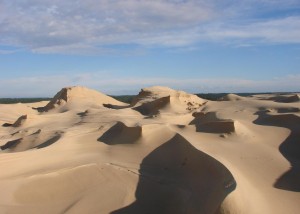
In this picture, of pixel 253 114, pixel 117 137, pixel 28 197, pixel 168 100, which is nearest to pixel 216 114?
pixel 253 114

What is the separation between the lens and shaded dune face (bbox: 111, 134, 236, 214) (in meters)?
5.10

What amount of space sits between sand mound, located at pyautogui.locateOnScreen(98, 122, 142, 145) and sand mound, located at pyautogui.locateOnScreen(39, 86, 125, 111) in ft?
36.8

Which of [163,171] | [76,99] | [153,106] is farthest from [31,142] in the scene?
[76,99]

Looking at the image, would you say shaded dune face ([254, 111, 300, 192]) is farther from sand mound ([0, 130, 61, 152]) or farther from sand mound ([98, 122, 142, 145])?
sand mound ([0, 130, 61, 152])

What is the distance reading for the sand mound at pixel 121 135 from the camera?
853 centimetres

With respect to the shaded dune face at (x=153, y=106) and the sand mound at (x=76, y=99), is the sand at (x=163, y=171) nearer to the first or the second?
the shaded dune face at (x=153, y=106)

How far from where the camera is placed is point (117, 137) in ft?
29.3

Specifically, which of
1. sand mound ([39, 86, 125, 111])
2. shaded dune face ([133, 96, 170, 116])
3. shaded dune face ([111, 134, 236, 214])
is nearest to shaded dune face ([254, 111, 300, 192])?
shaded dune face ([111, 134, 236, 214])

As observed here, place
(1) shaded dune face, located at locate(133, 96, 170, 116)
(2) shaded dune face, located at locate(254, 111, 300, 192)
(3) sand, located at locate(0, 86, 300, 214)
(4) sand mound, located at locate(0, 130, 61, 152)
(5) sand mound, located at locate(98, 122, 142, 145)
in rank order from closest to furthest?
(3) sand, located at locate(0, 86, 300, 214) < (2) shaded dune face, located at locate(254, 111, 300, 192) < (5) sand mound, located at locate(98, 122, 142, 145) < (4) sand mound, located at locate(0, 130, 61, 152) < (1) shaded dune face, located at locate(133, 96, 170, 116)

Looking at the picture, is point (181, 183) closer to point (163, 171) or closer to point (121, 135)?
point (163, 171)

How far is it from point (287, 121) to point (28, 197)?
546cm

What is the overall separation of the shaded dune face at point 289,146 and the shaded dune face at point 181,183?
0.79 m

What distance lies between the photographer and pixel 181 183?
6.20 metres

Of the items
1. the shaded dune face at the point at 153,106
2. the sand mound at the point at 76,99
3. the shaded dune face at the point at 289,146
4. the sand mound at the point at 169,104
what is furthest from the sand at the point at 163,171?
the sand mound at the point at 76,99
